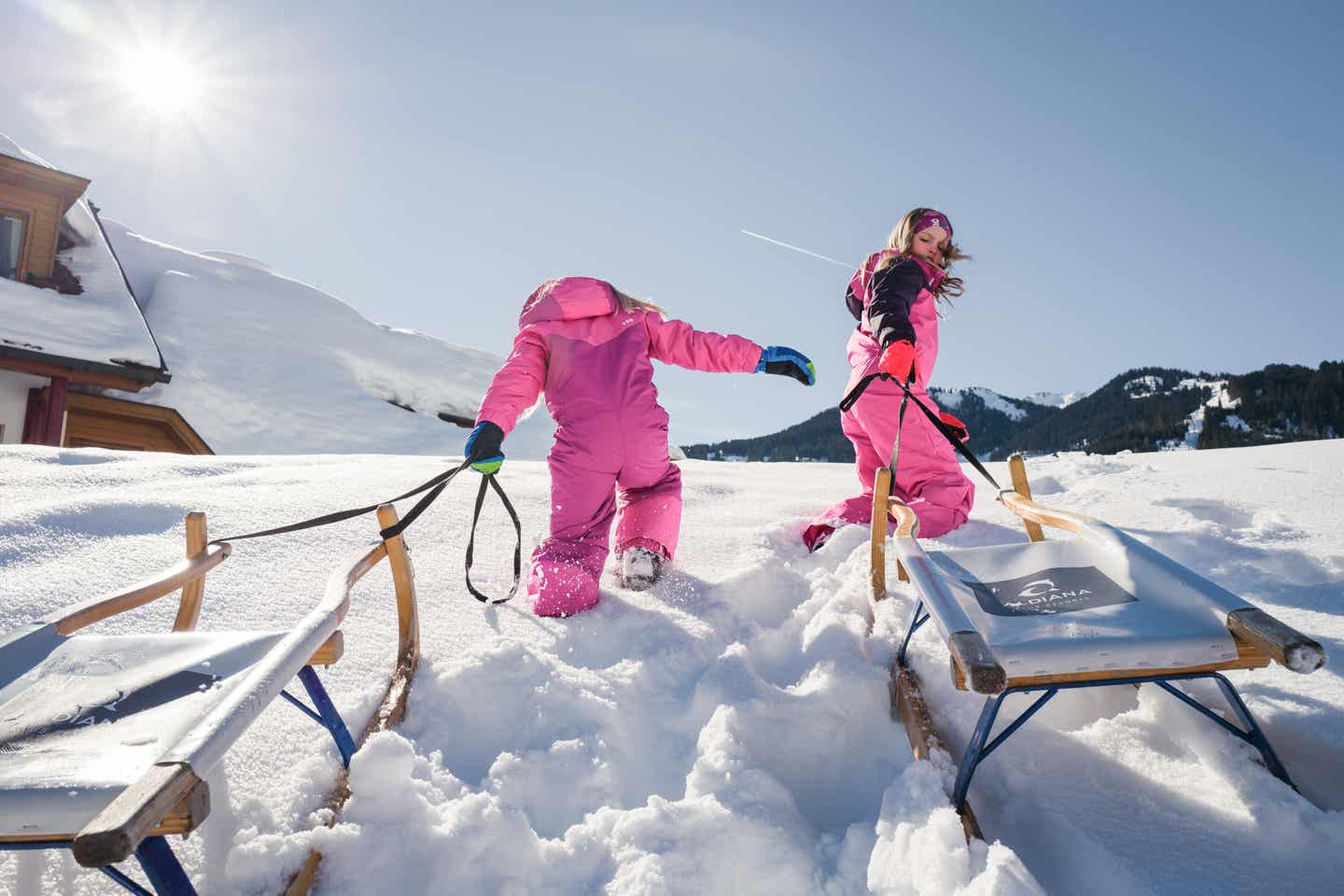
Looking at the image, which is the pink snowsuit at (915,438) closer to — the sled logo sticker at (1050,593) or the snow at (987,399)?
the sled logo sticker at (1050,593)

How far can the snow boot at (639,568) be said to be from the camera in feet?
8.83

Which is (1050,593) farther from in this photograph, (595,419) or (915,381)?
(595,419)

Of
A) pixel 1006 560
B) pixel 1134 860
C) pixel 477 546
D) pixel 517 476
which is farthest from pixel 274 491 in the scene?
pixel 1134 860

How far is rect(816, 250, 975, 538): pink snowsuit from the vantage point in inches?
123

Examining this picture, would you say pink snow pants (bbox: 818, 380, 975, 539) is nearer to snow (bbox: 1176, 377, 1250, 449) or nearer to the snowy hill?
the snowy hill

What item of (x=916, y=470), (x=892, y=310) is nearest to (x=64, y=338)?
(x=892, y=310)

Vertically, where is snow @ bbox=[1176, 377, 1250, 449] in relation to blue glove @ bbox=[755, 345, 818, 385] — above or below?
above

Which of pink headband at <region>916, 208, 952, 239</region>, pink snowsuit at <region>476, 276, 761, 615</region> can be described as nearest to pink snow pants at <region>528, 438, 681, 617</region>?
pink snowsuit at <region>476, 276, 761, 615</region>

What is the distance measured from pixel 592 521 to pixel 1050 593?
1745 mm

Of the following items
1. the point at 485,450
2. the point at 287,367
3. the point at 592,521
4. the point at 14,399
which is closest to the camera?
the point at 485,450

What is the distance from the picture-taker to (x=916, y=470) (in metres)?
3.21

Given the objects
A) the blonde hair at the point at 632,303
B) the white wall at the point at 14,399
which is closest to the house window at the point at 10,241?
the white wall at the point at 14,399

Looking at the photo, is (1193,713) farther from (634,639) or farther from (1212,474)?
(1212,474)

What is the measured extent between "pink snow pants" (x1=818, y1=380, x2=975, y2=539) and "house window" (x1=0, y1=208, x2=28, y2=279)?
12980mm
